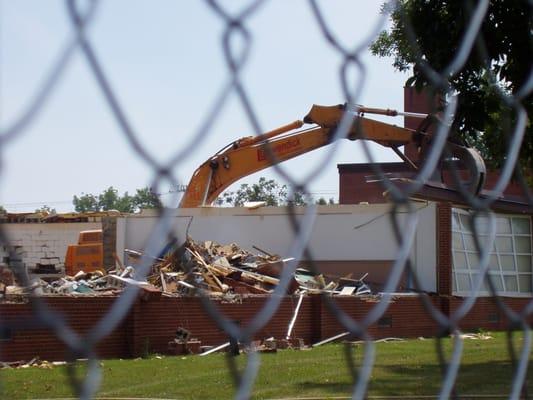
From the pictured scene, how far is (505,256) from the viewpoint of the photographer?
2280 centimetres

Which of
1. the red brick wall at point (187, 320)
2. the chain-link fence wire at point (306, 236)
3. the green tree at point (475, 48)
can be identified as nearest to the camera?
the chain-link fence wire at point (306, 236)

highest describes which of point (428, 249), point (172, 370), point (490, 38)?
point (490, 38)

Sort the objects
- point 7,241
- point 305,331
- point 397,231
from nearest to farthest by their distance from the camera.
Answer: point 7,241 < point 397,231 < point 305,331

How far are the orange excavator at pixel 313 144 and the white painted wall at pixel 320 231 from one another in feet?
11.9

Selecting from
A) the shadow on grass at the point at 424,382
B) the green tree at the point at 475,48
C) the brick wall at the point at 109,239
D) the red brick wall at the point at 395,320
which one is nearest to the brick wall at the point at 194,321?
the red brick wall at the point at 395,320

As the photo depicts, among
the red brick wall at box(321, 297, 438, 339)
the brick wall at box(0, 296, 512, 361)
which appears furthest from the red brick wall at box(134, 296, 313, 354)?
the red brick wall at box(321, 297, 438, 339)

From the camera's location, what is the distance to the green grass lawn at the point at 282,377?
34.9ft

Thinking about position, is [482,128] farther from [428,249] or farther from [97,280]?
[428,249]

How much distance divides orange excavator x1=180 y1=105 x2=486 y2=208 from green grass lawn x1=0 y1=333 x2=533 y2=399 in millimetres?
2220

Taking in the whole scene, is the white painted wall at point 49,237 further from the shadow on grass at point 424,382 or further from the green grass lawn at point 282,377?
the shadow on grass at point 424,382

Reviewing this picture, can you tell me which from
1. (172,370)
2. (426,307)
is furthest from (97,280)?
(426,307)

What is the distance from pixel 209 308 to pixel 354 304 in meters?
17.2

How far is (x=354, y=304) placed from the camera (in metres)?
18.3

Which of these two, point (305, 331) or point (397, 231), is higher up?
point (397, 231)
